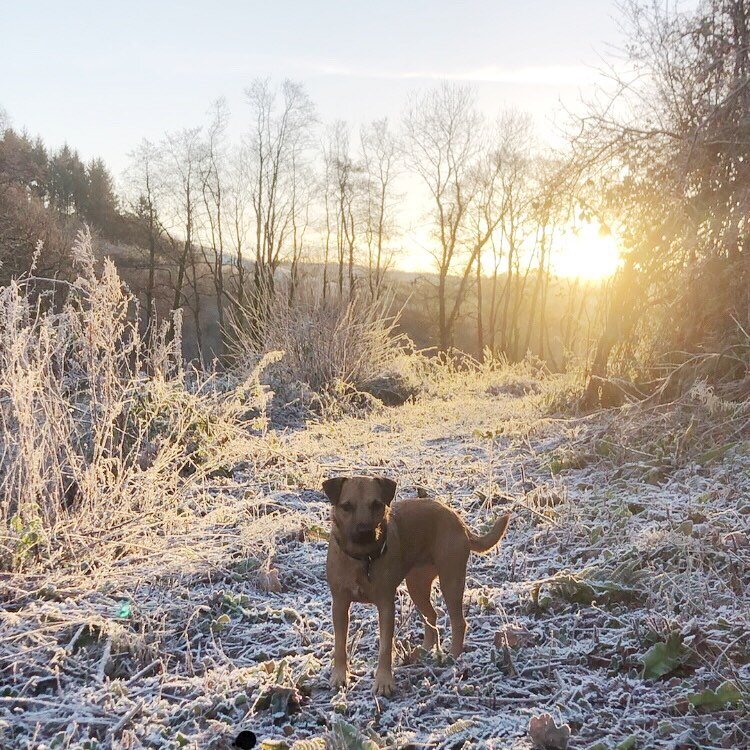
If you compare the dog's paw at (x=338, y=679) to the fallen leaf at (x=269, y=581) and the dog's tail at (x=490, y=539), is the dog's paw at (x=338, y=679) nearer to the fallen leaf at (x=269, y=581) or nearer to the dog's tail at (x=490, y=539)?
the dog's tail at (x=490, y=539)

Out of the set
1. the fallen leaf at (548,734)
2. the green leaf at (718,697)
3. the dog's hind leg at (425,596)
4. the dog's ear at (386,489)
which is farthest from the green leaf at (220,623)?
the green leaf at (718,697)

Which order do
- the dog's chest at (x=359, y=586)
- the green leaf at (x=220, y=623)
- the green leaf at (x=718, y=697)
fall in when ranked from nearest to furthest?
the green leaf at (x=718, y=697), the dog's chest at (x=359, y=586), the green leaf at (x=220, y=623)

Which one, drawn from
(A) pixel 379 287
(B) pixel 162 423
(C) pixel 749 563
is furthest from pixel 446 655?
(A) pixel 379 287

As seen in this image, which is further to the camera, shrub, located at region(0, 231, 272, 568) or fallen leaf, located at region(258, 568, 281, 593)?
fallen leaf, located at region(258, 568, 281, 593)

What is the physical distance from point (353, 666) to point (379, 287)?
415 inches

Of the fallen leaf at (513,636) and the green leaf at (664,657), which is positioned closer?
the green leaf at (664,657)

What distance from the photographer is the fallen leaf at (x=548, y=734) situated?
2.12 metres

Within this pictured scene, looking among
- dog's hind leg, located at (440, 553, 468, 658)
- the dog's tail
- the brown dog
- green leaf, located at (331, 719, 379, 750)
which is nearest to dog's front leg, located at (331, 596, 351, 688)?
the brown dog

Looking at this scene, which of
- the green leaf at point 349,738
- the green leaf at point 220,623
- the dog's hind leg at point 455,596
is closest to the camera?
the green leaf at point 349,738

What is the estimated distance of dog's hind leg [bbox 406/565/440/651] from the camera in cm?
279

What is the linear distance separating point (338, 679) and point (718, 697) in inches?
54.5

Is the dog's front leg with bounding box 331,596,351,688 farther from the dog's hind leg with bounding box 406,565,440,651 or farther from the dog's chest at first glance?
the dog's hind leg with bounding box 406,565,440,651

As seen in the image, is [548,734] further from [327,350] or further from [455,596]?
[327,350]

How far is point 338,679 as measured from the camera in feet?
8.20
